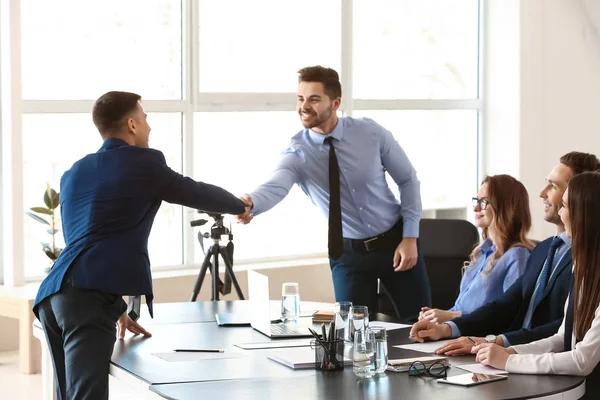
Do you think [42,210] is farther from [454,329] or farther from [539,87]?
[539,87]

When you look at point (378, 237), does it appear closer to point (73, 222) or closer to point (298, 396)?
point (73, 222)

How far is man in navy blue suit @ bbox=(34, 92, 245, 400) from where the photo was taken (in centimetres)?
306

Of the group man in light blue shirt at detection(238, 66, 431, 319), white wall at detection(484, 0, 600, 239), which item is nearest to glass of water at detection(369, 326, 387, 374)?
man in light blue shirt at detection(238, 66, 431, 319)

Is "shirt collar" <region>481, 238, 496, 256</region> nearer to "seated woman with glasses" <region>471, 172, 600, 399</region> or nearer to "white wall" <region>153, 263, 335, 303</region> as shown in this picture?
"seated woman with glasses" <region>471, 172, 600, 399</region>

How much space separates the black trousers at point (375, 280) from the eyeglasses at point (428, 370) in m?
1.65

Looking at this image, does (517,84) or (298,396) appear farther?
(517,84)

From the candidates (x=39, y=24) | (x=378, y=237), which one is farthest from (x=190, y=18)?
(x=378, y=237)

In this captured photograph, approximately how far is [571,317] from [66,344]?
1.58 m

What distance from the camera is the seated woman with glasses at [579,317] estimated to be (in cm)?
278

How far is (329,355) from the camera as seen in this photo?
2.86m

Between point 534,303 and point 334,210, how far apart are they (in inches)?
54.3

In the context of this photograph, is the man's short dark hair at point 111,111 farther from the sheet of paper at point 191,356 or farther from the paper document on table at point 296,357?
the paper document on table at point 296,357

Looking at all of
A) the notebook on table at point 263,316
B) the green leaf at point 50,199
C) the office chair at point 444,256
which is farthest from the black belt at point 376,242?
the green leaf at point 50,199

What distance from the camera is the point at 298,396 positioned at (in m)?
2.57
